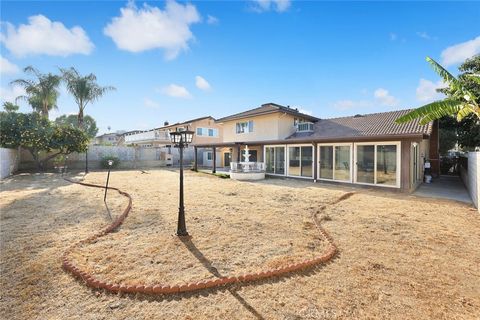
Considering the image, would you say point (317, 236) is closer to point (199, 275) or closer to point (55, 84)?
point (199, 275)

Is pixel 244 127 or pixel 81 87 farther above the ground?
pixel 81 87

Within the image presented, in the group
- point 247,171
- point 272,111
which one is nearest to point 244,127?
point 272,111

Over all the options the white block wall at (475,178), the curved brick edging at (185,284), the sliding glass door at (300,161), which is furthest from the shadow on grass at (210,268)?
the sliding glass door at (300,161)

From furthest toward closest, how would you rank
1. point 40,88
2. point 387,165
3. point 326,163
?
1. point 40,88
2. point 326,163
3. point 387,165

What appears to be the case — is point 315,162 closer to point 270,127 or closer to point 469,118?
point 270,127

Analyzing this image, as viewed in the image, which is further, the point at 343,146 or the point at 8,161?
the point at 8,161

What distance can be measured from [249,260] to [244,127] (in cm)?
1835

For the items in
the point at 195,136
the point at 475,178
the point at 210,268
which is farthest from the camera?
the point at 195,136

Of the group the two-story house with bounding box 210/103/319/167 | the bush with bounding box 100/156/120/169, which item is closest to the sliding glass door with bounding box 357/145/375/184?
the two-story house with bounding box 210/103/319/167

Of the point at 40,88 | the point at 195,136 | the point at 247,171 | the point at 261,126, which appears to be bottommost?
the point at 247,171

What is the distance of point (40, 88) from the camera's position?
894 inches

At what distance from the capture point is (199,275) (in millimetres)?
3814

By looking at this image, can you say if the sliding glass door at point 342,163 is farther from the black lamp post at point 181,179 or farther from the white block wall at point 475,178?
the black lamp post at point 181,179

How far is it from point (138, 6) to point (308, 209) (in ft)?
32.1
